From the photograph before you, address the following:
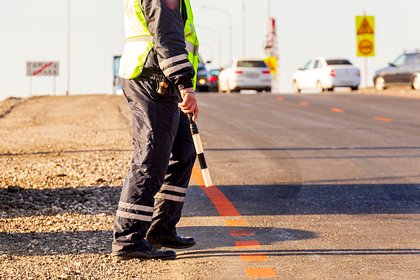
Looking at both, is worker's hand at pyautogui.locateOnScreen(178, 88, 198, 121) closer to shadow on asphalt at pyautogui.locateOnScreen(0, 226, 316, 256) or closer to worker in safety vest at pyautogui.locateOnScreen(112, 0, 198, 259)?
worker in safety vest at pyautogui.locateOnScreen(112, 0, 198, 259)

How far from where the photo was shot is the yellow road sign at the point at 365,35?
46.8m

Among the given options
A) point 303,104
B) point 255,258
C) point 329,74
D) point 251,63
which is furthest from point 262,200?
point 251,63

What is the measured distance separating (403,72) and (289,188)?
3222 cm

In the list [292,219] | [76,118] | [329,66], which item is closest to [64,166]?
[292,219]

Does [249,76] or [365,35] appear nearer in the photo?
[249,76]

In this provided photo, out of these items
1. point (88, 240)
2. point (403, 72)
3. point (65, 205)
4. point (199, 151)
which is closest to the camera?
point (199, 151)

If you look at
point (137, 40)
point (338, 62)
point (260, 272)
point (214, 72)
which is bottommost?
point (260, 272)

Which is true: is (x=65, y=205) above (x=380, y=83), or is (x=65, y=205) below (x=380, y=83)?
below

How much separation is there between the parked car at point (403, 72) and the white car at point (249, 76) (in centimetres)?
515

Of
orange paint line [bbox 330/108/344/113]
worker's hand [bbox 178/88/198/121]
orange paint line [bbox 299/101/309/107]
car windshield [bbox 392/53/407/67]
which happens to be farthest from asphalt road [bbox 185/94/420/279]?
car windshield [bbox 392/53/407/67]

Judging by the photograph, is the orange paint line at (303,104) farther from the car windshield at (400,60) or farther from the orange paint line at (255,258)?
the orange paint line at (255,258)

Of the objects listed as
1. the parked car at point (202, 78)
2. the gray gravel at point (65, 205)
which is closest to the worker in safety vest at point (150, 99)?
the gray gravel at point (65, 205)

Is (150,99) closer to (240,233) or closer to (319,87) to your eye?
(240,233)

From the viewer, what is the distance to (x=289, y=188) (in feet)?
37.1
